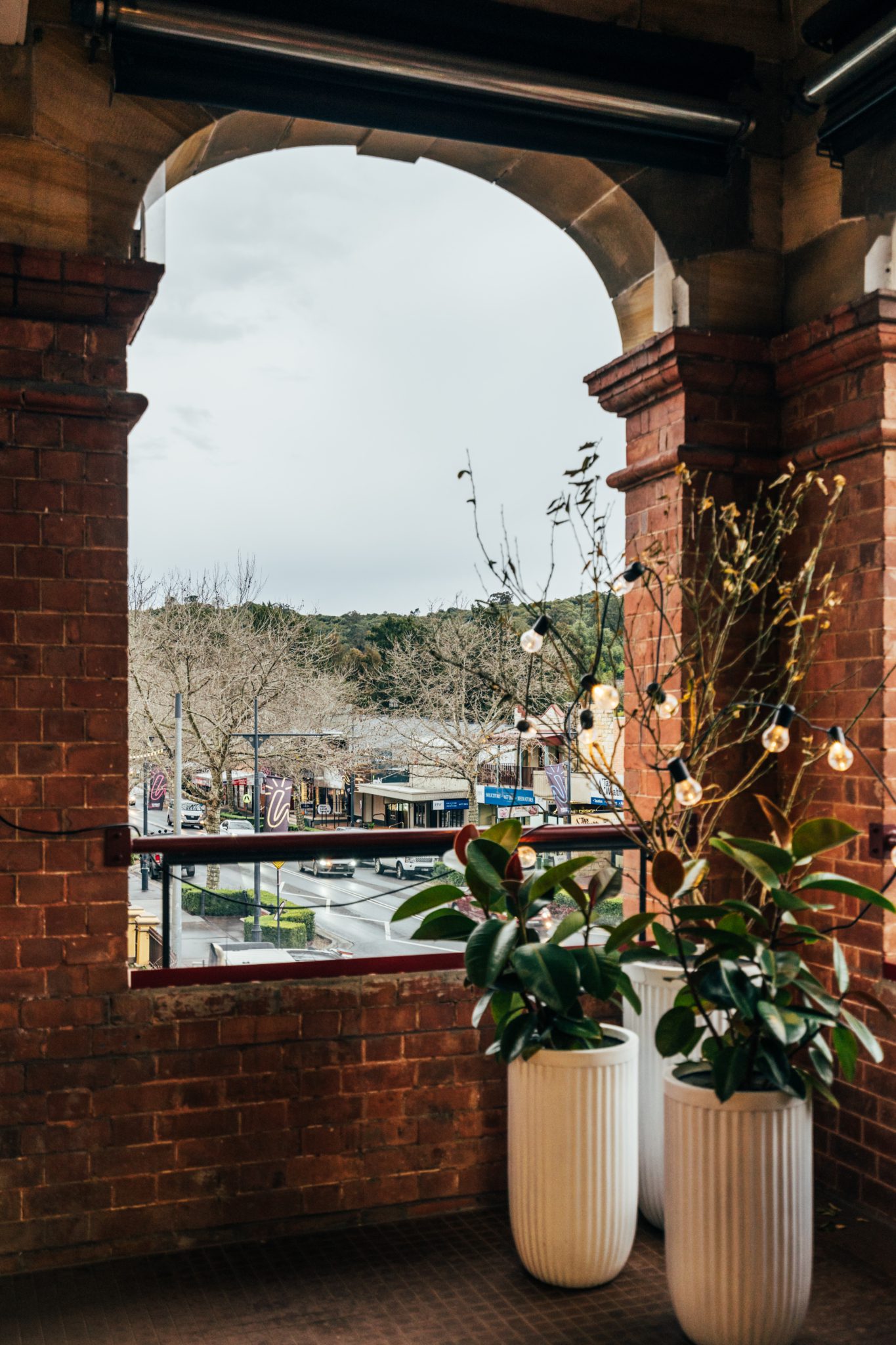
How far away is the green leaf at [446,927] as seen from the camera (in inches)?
117

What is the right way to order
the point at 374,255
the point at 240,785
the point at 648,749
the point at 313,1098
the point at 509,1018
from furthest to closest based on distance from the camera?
the point at 240,785 → the point at 374,255 → the point at 648,749 → the point at 313,1098 → the point at 509,1018

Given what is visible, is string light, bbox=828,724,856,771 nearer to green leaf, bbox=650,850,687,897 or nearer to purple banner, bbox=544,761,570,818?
green leaf, bbox=650,850,687,897

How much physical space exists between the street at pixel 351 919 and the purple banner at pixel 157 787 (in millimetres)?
12816

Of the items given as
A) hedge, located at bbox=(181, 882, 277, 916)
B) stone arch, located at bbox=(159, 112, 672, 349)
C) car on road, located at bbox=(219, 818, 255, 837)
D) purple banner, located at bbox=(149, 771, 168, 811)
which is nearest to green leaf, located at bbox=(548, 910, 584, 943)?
hedge, located at bbox=(181, 882, 277, 916)

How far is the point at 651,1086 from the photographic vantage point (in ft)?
10.6

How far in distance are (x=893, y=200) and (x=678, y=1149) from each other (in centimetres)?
285

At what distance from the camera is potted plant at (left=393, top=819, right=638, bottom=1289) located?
281cm

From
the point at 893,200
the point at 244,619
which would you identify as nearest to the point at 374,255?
the point at 244,619

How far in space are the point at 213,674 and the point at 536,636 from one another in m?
15.6

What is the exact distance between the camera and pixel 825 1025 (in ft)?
8.48

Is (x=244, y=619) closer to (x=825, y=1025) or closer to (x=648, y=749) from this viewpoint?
(x=648, y=749)

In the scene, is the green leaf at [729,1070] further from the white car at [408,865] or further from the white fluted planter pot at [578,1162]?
the white car at [408,865]

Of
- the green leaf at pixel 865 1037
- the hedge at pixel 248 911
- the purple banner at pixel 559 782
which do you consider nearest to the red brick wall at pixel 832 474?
the purple banner at pixel 559 782

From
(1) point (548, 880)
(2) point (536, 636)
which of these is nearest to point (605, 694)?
(2) point (536, 636)
